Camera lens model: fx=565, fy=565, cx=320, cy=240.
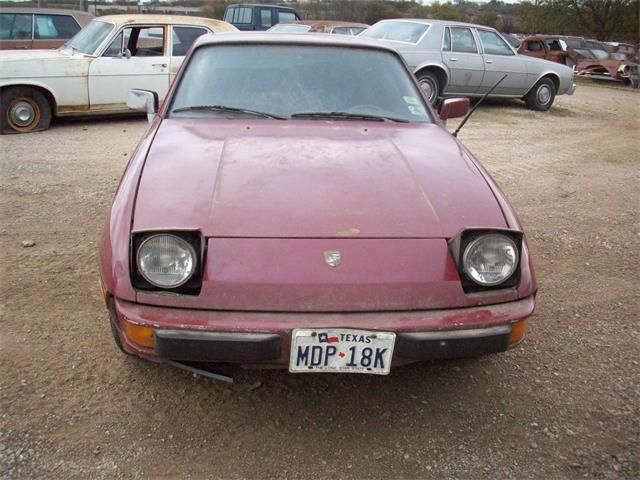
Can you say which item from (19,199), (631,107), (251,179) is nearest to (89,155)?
(19,199)

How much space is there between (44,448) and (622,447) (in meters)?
2.14

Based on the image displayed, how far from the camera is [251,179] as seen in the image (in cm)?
227

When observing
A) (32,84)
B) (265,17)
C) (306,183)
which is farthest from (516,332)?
(265,17)

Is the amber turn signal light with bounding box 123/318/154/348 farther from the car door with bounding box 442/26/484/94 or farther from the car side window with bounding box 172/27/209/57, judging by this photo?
the car door with bounding box 442/26/484/94

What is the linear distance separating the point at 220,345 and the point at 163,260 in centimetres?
35

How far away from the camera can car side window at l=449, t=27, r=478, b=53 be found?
9633mm

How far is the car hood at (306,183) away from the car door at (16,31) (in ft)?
27.3

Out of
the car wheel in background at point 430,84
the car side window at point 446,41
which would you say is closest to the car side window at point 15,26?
the car wheel in background at point 430,84

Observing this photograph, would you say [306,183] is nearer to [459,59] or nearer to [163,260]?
[163,260]

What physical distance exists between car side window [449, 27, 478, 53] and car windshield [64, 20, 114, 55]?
5504mm

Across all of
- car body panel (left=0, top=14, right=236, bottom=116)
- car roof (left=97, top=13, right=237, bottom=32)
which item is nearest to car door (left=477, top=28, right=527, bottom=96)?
car roof (left=97, top=13, right=237, bottom=32)

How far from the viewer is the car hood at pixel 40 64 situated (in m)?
6.81

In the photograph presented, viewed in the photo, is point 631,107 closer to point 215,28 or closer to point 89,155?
point 215,28

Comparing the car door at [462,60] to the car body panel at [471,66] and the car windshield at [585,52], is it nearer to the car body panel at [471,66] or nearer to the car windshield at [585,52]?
the car body panel at [471,66]
